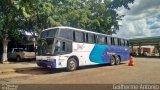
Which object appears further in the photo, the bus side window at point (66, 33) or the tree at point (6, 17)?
the tree at point (6, 17)

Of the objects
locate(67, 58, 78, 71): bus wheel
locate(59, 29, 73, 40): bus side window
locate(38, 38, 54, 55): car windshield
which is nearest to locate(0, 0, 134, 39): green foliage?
locate(38, 38, 54, 55): car windshield

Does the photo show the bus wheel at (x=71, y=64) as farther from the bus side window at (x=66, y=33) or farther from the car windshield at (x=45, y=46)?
the car windshield at (x=45, y=46)

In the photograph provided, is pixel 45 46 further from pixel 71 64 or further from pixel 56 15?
pixel 56 15

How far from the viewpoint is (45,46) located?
1561 centimetres

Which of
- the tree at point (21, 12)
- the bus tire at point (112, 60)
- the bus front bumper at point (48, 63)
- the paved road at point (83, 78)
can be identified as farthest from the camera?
the bus tire at point (112, 60)

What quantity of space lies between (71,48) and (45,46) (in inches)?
76.2

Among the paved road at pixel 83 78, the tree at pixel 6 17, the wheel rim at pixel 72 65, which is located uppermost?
the tree at pixel 6 17

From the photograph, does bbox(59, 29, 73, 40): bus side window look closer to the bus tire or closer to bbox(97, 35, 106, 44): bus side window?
bbox(97, 35, 106, 44): bus side window

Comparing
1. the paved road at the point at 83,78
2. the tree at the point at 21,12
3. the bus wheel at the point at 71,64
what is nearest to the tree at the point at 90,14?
the tree at the point at 21,12

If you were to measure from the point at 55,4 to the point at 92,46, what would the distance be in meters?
9.83

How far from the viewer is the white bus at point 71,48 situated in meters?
15.3

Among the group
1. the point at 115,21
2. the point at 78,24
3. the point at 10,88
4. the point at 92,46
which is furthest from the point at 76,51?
the point at 115,21

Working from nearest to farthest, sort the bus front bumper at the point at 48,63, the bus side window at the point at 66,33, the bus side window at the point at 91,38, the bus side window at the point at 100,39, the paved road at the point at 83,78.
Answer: the paved road at the point at 83,78
the bus front bumper at the point at 48,63
the bus side window at the point at 66,33
the bus side window at the point at 91,38
the bus side window at the point at 100,39

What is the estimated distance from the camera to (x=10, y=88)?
31.3 feet
